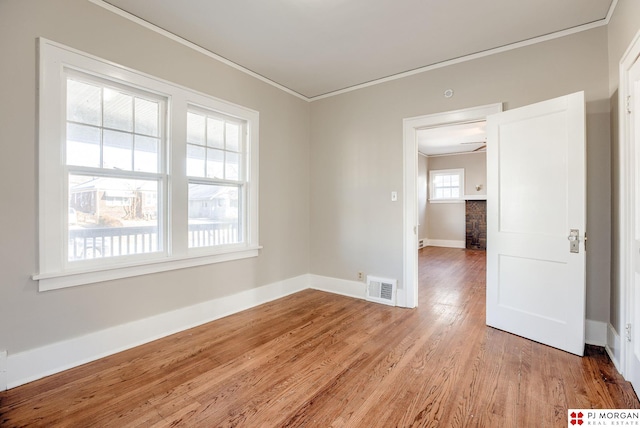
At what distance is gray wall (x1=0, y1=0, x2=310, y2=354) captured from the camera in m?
2.02

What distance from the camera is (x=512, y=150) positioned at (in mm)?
2840

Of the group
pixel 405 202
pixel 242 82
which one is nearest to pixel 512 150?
pixel 405 202

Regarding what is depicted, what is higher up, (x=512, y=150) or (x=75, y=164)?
(x=512, y=150)

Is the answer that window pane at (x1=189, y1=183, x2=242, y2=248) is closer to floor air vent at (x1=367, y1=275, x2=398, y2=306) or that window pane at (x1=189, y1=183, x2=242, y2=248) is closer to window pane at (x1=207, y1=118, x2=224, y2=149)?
window pane at (x1=207, y1=118, x2=224, y2=149)

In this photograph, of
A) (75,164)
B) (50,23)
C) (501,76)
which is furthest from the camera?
(501,76)

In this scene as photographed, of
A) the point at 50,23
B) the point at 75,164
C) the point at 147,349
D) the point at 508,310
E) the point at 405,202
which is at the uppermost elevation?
the point at 50,23

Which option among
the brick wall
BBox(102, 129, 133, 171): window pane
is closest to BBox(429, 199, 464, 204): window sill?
the brick wall

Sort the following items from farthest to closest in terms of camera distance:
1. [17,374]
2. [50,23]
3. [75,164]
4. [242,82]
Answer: [242,82] → [75,164] → [50,23] → [17,374]

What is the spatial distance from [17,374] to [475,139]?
8.04 metres

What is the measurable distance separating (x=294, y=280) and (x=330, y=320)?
1159mm

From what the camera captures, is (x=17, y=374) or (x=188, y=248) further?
(x=188, y=248)

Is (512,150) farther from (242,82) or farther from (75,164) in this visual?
(75,164)
